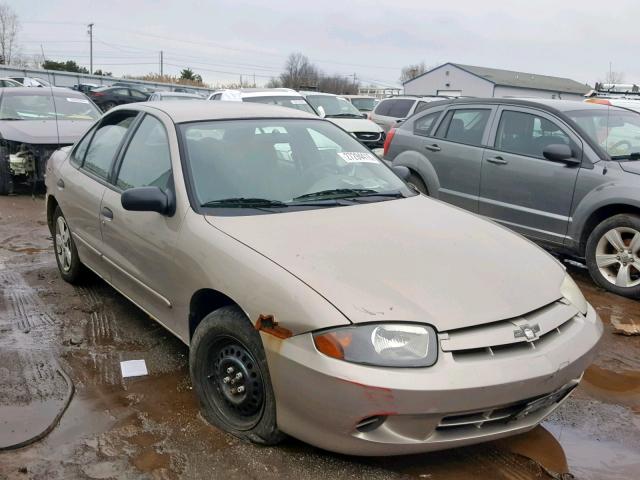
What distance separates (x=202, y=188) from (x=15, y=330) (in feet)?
6.37

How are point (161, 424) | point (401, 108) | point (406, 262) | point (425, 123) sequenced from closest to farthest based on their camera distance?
1. point (406, 262)
2. point (161, 424)
3. point (425, 123)
4. point (401, 108)

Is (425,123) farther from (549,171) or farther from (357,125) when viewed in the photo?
(357,125)

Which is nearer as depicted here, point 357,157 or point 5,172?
point 357,157

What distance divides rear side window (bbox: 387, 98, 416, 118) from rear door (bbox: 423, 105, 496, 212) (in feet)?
32.0

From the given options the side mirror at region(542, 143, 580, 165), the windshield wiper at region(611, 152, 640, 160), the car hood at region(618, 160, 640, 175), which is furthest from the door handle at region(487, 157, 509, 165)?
the car hood at region(618, 160, 640, 175)

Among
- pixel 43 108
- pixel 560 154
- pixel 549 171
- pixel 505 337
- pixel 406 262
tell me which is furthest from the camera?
pixel 43 108

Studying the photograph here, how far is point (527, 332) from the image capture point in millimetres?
2650

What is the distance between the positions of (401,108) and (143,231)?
46.7 feet

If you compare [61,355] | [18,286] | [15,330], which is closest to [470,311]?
[61,355]

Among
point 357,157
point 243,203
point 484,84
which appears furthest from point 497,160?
point 484,84

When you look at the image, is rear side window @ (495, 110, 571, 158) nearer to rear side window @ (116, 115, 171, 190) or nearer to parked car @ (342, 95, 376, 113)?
rear side window @ (116, 115, 171, 190)

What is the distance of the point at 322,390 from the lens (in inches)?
97.3

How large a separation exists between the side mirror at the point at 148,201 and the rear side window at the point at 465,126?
4348 mm

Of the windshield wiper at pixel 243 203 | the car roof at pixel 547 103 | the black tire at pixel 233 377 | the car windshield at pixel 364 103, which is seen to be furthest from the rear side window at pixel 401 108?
the black tire at pixel 233 377
